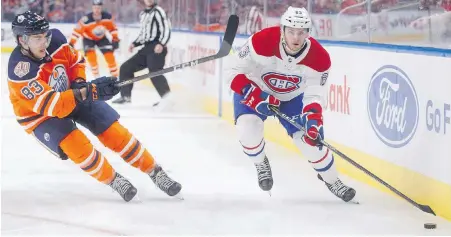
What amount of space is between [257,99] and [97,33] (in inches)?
270

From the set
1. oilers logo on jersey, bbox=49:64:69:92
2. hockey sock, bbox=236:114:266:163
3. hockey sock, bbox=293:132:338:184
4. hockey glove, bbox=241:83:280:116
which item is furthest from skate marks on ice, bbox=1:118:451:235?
oilers logo on jersey, bbox=49:64:69:92

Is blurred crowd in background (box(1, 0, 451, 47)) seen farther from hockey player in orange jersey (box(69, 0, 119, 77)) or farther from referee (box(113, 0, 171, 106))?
hockey player in orange jersey (box(69, 0, 119, 77))

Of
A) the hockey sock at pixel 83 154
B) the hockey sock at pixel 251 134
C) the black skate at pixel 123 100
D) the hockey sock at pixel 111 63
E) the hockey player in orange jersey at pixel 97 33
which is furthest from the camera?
the hockey player in orange jersey at pixel 97 33

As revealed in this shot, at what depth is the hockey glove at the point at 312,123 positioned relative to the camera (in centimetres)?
397

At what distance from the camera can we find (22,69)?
3873 millimetres

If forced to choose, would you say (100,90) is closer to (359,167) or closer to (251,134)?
(251,134)

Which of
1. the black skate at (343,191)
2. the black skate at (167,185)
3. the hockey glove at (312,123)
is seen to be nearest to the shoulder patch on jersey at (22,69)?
the black skate at (167,185)

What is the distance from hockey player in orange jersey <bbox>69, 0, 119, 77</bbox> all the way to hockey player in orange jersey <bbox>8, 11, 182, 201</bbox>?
6344 mm

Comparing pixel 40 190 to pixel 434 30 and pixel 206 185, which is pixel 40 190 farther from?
pixel 434 30

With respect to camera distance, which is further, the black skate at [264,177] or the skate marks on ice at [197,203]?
the black skate at [264,177]

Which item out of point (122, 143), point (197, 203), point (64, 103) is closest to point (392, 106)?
point (197, 203)

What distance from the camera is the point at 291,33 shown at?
12.8 ft

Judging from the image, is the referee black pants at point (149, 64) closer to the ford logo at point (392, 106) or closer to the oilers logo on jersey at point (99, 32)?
the oilers logo on jersey at point (99, 32)

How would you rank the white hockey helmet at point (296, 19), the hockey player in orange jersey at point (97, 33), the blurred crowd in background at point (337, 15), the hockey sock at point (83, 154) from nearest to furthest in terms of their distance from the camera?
1. the white hockey helmet at point (296, 19)
2. the hockey sock at point (83, 154)
3. the blurred crowd in background at point (337, 15)
4. the hockey player in orange jersey at point (97, 33)
